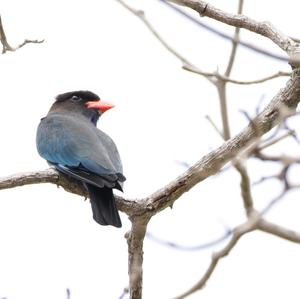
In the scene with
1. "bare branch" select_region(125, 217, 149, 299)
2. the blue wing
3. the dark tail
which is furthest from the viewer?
the blue wing

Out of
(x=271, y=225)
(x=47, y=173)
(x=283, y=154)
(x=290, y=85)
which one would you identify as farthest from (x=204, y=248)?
(x=47, y=173)

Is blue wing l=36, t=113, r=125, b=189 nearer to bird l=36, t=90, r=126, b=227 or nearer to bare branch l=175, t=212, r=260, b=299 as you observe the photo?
bird l=36, t=90, r=126, b=227

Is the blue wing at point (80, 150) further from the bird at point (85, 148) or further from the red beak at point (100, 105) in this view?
the red beak at point (100, 105)

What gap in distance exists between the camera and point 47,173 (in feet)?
16.7

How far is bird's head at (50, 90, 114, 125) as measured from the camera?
7055 mm

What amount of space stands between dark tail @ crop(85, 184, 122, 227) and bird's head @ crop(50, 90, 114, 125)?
1799 mm

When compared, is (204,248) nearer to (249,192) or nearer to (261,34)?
(249,192)

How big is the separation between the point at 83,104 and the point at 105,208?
211cm

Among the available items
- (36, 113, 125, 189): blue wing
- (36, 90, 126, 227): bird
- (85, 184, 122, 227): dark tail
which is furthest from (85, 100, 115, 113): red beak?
(85, 184, 122, 227): dark tail

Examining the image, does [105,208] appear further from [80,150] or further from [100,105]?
[100,105]

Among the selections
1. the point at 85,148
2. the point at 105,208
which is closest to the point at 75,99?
the point at 85,148

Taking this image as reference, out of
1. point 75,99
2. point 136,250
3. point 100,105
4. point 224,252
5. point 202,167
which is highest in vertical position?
point 75,99

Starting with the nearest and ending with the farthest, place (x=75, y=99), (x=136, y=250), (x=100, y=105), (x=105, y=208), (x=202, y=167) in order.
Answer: (x=202, y=167) → (x=136, y=250) → (x=105, y=208) → (x=100, y=105) → (x=75, y=99)

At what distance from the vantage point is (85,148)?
6008mm
